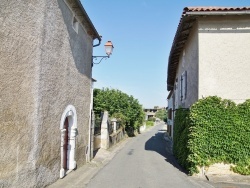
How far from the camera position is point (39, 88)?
790 centimetres

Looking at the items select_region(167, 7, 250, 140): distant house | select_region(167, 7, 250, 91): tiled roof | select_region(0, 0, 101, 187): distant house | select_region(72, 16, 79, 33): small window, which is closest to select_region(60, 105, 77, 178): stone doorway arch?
select_region(0, 0, 101, 187): distant house

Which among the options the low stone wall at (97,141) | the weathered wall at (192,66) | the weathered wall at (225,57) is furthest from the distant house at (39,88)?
the low stone wall at (97,141)

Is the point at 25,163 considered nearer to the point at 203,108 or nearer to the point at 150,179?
the point at 150,179

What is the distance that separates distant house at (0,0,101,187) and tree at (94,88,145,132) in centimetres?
1929

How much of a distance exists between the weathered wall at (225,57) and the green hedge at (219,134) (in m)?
0.45

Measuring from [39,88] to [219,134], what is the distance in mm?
6790

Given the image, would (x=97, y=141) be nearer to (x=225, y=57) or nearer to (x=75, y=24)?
(x=75, y=24)

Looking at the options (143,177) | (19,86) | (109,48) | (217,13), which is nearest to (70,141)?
(143,177)

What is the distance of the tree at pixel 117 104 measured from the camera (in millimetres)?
32094

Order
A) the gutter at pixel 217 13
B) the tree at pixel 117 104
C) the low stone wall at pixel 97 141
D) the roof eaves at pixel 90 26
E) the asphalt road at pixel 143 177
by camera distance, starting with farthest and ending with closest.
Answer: the tree at pixel 117 104
the low stone wall at pixel 97 141
the gutter at pixel 217 13
the roof eaves at pixel 90 26
the asphalt road at pixel 143 177

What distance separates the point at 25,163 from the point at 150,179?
194 inches

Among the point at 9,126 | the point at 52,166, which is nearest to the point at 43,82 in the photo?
the point at 9,126

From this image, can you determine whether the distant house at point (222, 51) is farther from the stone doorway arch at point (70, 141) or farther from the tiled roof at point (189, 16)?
the stone doorway arch at point (70, 141)

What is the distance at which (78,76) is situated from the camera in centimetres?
1178
